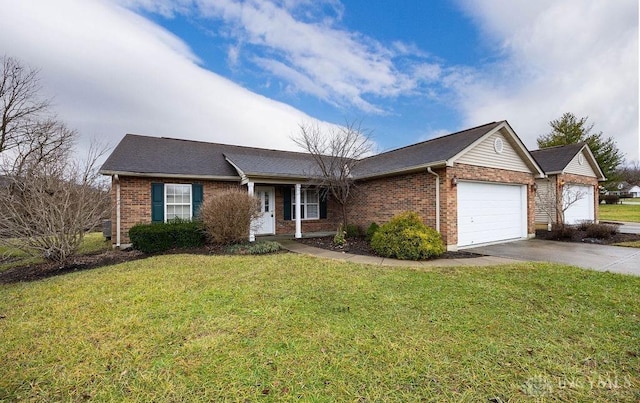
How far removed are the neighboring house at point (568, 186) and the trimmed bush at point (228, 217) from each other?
48.2 feet

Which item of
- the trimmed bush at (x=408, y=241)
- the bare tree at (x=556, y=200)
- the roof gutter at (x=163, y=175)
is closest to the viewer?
the trimmed bush at (x=408, y=241)

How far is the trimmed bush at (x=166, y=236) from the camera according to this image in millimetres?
8562

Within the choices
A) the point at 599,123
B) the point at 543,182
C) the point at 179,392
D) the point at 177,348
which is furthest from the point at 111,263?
the point at 599,123

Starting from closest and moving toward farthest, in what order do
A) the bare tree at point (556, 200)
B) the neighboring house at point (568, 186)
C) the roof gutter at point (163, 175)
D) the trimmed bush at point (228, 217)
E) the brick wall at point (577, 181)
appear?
1. the trimmed bush at point (228, 217)
2. the roof gutter at point (163, 175)
3. the bare tree at point (556, 200)
4. the neighboring house at point (568, 186)
5. the brick wall at point (577, 181)

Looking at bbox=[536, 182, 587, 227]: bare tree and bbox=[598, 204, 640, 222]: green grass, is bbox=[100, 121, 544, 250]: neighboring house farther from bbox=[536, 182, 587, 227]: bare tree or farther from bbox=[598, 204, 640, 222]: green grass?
bbox=[598, 204, 640, 222]: green grass

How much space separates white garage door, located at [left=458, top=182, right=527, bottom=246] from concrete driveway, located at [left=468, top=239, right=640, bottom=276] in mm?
470

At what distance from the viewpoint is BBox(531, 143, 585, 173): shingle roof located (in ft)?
45.6

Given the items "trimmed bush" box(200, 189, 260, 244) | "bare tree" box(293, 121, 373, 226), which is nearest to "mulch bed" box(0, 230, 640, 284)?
"trimmed bush" box(200, 189, 260, 244)

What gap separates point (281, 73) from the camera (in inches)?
519

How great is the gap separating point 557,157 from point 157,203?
20.2m

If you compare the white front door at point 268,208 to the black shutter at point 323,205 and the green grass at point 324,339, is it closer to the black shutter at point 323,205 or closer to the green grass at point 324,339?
the black shutter at point 323,205

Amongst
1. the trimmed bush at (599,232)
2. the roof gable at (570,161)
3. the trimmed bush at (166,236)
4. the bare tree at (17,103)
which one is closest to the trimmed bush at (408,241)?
the trimmed bush at (166,236)

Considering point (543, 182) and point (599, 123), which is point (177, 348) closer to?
point (543, 182)

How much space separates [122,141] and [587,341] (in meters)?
15.3
